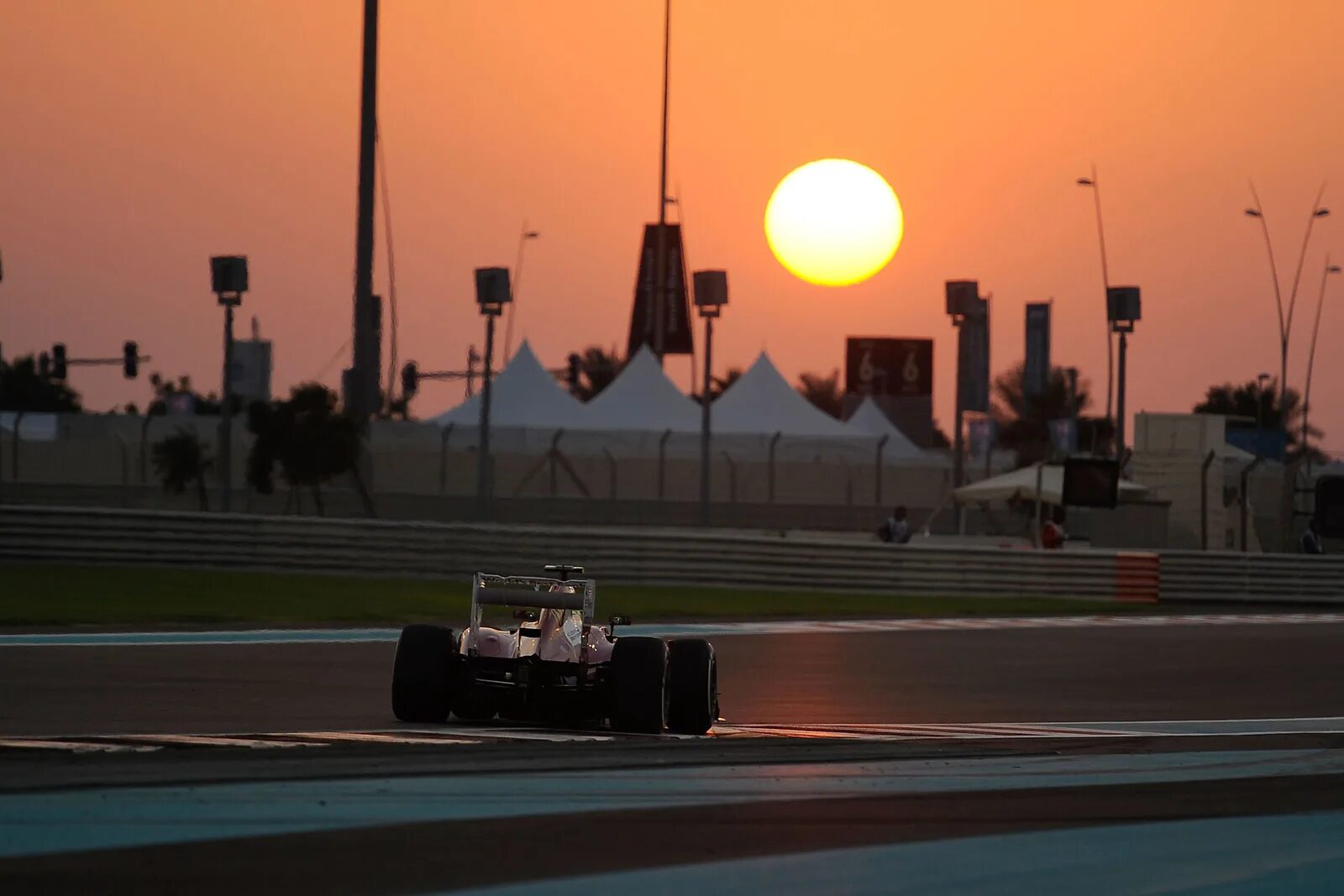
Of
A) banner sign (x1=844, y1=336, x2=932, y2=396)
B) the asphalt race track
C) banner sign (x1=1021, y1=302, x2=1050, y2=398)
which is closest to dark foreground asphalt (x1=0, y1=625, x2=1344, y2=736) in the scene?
the asphalt race track

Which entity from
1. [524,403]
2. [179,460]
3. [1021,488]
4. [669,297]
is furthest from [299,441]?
[669,297]

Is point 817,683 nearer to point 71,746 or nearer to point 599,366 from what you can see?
point 71,746

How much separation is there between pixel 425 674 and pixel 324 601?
489 inches

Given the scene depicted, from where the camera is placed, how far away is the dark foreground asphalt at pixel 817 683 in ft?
37.7

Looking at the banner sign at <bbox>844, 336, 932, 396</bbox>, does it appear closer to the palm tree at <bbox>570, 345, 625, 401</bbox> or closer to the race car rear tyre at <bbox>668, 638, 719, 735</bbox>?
the palm tree at <bbox>570, 345, 625, 401</bbox>

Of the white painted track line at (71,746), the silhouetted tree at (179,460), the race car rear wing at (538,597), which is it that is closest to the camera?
the white painted track line at (71,746)

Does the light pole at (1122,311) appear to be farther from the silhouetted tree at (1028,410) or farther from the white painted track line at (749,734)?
the silhouetted tree at (1028,410)

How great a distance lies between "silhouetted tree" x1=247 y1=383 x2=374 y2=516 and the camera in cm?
4853

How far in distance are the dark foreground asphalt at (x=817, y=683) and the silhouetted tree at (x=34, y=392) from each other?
364ft

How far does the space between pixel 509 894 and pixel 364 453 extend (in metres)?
36.9

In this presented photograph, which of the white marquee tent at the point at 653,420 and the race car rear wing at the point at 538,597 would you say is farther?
the white marquee tent at the point at 653,420

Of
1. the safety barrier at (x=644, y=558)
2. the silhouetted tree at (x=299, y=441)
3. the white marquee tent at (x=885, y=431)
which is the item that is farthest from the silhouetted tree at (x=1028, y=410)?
the safety barrier at (x=644, y=558)

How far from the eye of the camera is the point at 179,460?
4631 centimetres

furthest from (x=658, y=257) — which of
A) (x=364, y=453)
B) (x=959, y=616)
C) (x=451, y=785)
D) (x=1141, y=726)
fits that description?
(x=451, y=785)
